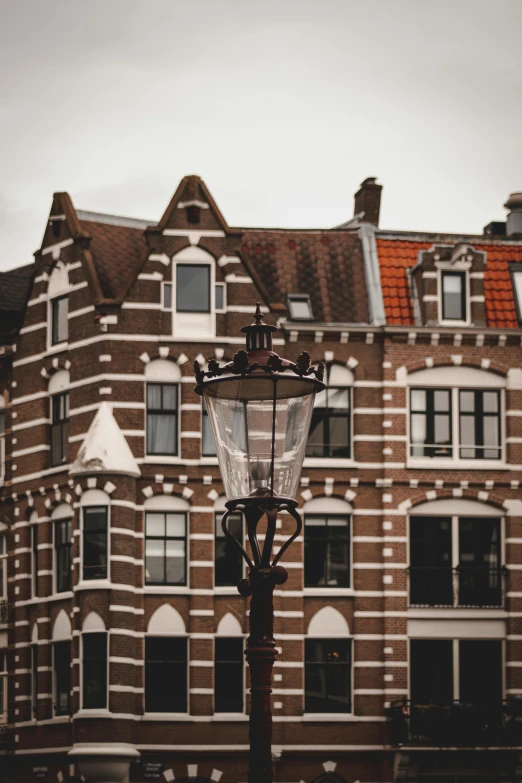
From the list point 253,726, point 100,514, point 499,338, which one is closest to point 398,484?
point 499,338

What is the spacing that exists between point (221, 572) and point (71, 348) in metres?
6.36

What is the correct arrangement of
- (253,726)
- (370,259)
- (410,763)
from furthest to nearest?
(370,259), (410,763), (253,726)

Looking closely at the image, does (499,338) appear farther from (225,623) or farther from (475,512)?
(225,623)

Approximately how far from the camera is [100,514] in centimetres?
3809

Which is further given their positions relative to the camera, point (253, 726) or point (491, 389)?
point (491, 389)

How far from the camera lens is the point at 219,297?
128 ft

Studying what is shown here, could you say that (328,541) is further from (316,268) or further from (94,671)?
(316,268)

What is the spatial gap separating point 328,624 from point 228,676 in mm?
2585

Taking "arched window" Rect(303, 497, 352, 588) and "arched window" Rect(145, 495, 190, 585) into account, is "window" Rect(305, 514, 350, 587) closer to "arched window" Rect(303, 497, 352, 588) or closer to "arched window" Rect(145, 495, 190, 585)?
"arched window" Rect(303, 497, 352, 588)

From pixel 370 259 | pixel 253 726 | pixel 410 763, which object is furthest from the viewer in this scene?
pixel 370 259

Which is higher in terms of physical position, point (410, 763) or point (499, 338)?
point (499, 338)

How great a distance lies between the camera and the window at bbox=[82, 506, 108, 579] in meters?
37.8

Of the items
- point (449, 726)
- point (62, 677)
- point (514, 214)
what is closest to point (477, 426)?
point (449, 726)

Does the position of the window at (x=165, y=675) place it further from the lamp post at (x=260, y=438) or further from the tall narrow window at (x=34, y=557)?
the lamp post at (x=260, y=438)
